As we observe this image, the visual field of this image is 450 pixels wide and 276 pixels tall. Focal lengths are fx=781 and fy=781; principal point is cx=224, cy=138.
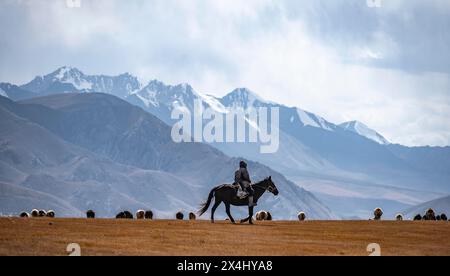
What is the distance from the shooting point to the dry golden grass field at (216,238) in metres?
34.1

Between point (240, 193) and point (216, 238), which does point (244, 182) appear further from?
point (216, 238)

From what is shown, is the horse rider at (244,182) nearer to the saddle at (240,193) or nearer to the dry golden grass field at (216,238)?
Answer: the saddle at (240,193)

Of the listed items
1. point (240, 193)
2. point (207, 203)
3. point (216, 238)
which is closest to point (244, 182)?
point (240, 193)

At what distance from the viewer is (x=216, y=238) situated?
132 ft

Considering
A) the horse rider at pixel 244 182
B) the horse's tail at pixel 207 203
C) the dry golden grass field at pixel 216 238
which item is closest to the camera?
the dry golden grass field at pixel 216 238

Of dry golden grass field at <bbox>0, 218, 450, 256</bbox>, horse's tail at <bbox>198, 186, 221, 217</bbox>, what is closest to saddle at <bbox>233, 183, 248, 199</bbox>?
horse's tail at <bbox>198, 186, 221, 217</bbox>

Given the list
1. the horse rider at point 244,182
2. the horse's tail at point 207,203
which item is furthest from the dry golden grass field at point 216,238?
the horse rider at point 244,182

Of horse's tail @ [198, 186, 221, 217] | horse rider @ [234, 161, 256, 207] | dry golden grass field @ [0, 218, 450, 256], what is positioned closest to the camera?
dry golden grass field @ [0, 218, 450, 256]

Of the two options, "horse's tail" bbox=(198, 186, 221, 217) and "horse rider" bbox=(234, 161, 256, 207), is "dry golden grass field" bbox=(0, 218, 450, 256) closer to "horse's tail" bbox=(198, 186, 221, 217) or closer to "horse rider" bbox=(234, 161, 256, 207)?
"horse's tail" bbox=(198, 186, 221, 217)

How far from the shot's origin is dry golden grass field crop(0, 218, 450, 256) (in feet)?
112

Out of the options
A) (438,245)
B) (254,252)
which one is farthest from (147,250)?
(438,245)

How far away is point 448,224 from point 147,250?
2828 centimetres
